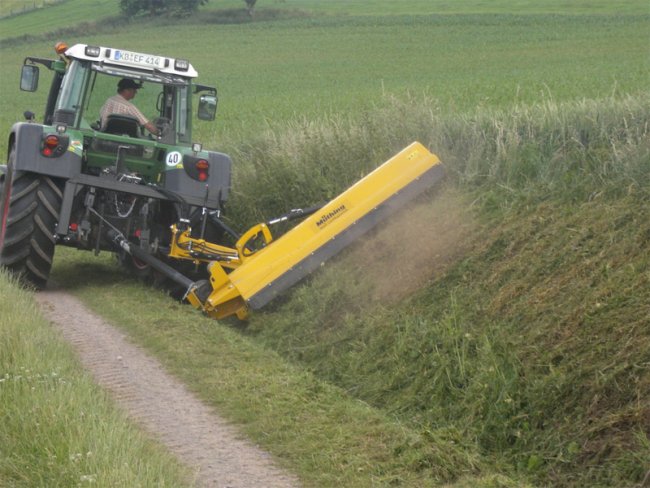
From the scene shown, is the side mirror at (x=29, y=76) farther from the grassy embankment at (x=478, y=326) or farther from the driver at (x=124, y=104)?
the grassy embankment at (x=478, y=326)

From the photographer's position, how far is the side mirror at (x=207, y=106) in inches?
471

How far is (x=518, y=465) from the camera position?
19.9 ft

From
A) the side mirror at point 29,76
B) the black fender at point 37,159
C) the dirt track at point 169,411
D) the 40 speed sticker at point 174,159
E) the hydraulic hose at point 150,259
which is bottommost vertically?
the hydraulic hose at point 150,259

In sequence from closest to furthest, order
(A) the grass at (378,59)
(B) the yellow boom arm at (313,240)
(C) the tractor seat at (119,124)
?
1. (B) the yellow boom arm at (313,240)
2. (C) the tractor seat at (119,124)
3. (A) the grass at (378,59)

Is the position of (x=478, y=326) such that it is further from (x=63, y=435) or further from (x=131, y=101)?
(x=131, y=101)

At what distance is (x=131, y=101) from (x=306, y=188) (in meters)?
2.04

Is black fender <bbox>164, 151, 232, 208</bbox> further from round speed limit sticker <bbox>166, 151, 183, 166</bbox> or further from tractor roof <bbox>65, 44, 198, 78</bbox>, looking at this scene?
tractor roof <bbox>65, 44, 198, 78</bbox>

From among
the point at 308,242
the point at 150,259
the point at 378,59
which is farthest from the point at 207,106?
the point at 378,59

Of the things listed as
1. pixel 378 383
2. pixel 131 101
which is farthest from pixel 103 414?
pixel 131 101


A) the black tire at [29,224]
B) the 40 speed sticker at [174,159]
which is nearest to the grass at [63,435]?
the black tire at [29,224]

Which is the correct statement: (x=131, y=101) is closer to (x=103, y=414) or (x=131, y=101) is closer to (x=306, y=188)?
(x=306, y=188)

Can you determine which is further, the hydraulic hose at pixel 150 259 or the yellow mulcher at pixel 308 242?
the hydraulic hose at pixel 150 259

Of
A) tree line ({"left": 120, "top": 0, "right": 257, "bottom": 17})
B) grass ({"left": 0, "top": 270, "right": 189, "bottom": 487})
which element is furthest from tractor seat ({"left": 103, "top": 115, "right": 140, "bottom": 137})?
tree line ({"left": 120, "top": 0, "right": 257, "bottom": 17})

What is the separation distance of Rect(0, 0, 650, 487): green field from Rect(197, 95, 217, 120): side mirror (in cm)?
Result: 105
